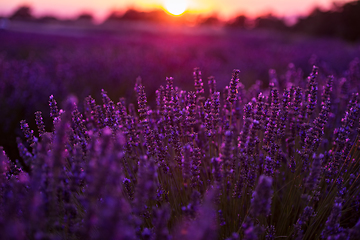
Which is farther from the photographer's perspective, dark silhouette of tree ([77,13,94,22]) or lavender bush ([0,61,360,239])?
dark silhouette of tree ([77,13,94,22])

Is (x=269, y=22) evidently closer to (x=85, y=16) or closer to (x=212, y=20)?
(x=212, y=20)

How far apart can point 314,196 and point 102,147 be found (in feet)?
4.88

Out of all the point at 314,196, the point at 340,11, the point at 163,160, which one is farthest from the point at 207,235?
the point at 340,11

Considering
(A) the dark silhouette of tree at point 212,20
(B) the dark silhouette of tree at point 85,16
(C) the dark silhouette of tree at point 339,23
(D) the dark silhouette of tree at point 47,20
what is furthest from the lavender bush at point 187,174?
(B) the dark silhouette of tree at point 85,16

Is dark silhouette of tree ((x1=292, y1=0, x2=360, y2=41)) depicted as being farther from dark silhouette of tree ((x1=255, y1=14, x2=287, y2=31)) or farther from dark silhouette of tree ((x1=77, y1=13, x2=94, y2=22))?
dark silhouette of tree ((x1=77, y1=13, x2=94, y2=22))

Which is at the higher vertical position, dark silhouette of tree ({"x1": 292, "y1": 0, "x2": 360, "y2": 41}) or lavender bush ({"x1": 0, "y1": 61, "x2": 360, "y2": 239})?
dark silhouette of tree ({"x1": 292, "y1": 0, "x2": 360, "y2": 41})

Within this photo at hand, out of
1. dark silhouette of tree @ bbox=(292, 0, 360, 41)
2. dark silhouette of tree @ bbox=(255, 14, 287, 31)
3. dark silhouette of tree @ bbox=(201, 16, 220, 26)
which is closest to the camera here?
dark silhouette of tree @ bbox=(292, 0, 360, 41)

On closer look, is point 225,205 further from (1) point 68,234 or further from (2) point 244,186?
(1) point 68,234

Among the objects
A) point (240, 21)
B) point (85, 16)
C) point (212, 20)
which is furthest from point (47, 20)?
point (240, 21)

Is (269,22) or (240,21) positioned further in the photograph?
(240,21)

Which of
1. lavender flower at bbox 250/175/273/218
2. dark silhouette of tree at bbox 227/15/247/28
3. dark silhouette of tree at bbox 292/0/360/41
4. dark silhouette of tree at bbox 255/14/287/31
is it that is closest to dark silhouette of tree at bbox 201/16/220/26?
dark silhouette of tree at bbox 227/15/247/28

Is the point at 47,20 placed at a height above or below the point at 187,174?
above

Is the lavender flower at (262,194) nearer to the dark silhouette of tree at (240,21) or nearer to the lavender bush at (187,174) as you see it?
the lavender bush at (187,174)

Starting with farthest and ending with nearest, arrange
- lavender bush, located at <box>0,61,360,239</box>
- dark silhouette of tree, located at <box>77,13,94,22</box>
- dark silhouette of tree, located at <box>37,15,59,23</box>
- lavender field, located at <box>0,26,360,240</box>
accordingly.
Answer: dark silhouette of tree, located at <box>77,13,94,22</box> < dark silhouette of tree, located at <box>37,15,59,23</box> < lavender bush, located at <box>0,61,360,239</box> < lavender field, located at <box>0,26,360,240</box>
